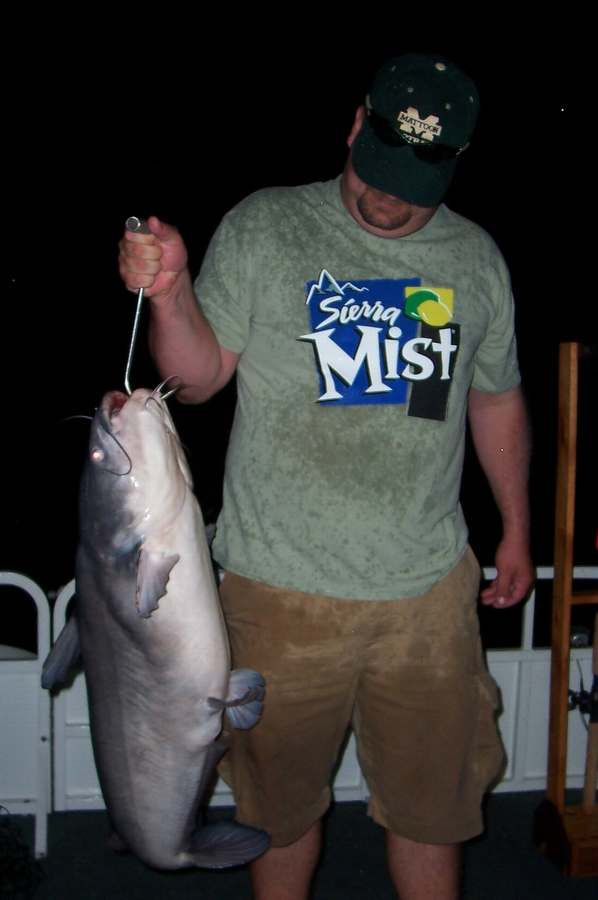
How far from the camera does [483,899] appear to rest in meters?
2.84

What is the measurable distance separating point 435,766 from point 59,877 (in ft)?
4.92

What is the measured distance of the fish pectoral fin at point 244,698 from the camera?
1.84 m

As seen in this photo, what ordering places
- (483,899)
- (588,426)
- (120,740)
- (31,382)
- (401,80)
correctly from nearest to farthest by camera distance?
(120,740) → (401,80) → (483,899) → (588,426) → (31,382)

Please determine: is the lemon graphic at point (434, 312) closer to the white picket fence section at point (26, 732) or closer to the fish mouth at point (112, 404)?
the fish mouth at point (112, 404)

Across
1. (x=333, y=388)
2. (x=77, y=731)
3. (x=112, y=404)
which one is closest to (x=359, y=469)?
(x=333, y=388)

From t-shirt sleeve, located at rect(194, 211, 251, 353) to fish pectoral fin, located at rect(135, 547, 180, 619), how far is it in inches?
24.7

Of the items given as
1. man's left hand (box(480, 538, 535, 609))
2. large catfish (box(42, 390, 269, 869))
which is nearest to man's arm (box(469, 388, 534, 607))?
man's left hand (box(480, 538, 535, 609))

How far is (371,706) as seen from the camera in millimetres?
2193

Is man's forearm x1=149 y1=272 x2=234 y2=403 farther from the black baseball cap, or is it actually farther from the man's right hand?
the black baseball cap

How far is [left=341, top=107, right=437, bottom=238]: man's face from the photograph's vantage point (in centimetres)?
205

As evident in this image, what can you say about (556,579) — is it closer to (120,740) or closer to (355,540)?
(355,540)

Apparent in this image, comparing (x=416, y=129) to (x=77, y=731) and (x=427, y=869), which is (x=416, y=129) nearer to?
(x=427, y=869)

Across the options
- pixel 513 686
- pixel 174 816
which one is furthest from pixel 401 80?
pixel 513 686

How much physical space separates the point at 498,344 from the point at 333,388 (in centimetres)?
57
